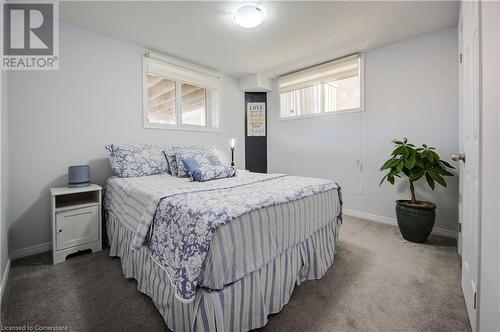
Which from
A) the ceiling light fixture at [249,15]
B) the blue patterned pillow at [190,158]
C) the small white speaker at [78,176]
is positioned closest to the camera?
the ceiling light fixture at [249,15]

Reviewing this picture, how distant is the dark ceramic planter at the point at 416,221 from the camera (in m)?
2.26

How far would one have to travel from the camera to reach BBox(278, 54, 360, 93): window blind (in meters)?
3.18

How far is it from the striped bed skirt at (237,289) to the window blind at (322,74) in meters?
2.49

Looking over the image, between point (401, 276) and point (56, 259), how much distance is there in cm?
294

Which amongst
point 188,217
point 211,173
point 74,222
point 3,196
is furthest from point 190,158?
point 3,196

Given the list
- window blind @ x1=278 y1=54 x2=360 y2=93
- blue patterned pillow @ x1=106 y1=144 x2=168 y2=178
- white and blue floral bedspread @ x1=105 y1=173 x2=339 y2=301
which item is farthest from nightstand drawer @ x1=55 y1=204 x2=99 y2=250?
window blind @ x1=278 y1=54 x2=360 y2=93

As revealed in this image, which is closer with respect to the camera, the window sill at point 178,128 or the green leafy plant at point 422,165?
the green leafy plant at point 422,165

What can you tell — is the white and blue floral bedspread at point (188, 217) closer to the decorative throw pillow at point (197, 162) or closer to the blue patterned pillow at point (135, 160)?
the decorative throw pillow at point (197, 162)

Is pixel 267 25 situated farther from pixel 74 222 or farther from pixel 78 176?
pixel 74 222

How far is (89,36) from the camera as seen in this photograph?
2471 millimetres

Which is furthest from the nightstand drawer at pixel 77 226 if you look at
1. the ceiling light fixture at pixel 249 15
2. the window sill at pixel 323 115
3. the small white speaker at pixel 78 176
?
the window sill at pixel 323 115

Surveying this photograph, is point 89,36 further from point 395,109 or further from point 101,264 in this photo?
point 395,109

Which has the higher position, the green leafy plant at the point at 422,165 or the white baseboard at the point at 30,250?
the green leafy plant at the point at 422,165

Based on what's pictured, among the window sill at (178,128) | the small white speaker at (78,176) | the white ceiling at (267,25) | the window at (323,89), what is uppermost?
the white ceiling at (267,25)
